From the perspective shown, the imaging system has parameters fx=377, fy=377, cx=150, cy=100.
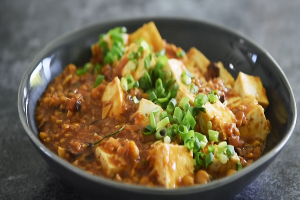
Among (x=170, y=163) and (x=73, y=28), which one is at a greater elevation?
(x=170, y=163)

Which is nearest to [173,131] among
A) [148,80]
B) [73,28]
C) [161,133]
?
[161,133]

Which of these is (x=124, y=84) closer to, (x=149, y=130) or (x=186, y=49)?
(x=149, y=130)

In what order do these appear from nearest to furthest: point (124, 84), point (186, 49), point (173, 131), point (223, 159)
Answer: point (223, 159), point (173, 131), point (124, 84), point (186, 49)

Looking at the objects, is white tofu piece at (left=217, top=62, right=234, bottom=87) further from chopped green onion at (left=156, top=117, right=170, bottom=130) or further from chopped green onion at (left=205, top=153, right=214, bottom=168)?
chopped green onion at (left=205, top=153, right=214, bottom=168)

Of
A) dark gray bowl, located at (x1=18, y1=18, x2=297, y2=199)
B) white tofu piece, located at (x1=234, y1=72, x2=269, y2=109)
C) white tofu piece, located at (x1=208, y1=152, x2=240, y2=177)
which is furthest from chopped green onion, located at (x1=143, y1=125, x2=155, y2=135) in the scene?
white tofu piece, located at (x1=234, y1=72, x2=269, y2=109)

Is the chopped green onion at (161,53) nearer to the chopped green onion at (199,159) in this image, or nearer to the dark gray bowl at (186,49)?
the dark gray bowl at (186,49)

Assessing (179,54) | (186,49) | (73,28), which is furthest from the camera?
(73,28)
